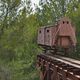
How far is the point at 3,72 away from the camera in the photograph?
2294 cm

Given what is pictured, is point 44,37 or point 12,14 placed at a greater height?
point 12,14

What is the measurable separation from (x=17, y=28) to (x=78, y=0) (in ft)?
52.2

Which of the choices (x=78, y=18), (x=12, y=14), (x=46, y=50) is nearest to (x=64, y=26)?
(x=46, y=50)

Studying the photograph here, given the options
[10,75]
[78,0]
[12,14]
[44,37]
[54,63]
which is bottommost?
[10,75]

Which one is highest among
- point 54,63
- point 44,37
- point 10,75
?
point 44,37

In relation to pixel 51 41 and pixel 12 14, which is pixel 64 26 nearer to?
pixel 51 41

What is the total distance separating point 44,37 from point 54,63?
15.3 feet

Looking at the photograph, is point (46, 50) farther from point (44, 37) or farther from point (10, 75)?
point (10, 75)

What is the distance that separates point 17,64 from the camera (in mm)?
26453

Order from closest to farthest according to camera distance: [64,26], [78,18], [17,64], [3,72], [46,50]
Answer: [64,26]
[46,50]
[3,72]
[17,64]
[78,18]

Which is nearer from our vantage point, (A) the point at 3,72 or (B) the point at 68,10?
(A) the point at 3,72

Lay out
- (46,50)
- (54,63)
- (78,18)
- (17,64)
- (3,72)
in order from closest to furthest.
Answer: (54,63)
(46,50)
(3,72)
(17,64)
(78,18)

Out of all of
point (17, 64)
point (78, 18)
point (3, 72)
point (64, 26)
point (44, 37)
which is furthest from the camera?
point (78, 18)

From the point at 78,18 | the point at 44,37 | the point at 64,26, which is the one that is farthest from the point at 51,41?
the point at 78,18
